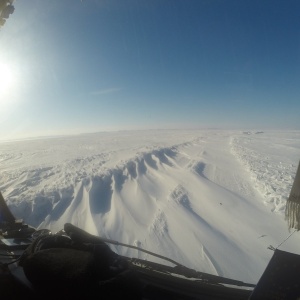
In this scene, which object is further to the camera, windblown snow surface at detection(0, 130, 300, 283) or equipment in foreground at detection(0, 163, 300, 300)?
windblown snow surface at detection(0, 130, 300, 283)

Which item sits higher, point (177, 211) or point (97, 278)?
point (97, 278)

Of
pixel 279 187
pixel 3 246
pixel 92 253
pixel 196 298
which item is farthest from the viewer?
pixel 279 187

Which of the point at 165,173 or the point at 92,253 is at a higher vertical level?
the point at 92,253

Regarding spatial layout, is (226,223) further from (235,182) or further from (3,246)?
(3,246)

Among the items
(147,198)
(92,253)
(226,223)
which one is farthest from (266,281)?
(147,198)

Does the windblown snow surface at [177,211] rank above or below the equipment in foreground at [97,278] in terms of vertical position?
below

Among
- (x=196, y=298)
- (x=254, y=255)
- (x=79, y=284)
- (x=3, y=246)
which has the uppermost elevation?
(x=79, y=284)

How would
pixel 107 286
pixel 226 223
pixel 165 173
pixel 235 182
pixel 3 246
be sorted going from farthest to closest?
pixel 165 173 → pixel 235 182 → pixel 226 223 → pixel 3 246 → pixel 107 286

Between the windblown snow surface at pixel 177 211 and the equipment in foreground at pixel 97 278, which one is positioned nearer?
the equipment in foreground at pixel 97 278

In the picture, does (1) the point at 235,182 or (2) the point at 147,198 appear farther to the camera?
(1) the point at 235,182

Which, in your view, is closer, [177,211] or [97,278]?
[97,278]

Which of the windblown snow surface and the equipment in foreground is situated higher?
the equipment in foreground
